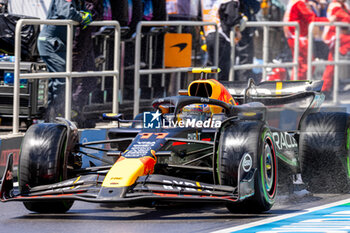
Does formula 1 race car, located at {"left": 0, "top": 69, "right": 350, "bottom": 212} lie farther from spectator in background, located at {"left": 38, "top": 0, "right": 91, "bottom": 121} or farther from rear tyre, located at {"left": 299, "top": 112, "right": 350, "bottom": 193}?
spectator in background, located at {"left": 38, "top": 0, "right": 91, "bottom": 121}

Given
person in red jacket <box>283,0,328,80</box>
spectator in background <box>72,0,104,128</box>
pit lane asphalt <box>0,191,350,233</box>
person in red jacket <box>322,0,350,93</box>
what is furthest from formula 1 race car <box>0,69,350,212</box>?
person in red jacket <box>322,0,350,93</box>

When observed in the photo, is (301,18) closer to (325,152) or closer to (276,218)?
(325,152)

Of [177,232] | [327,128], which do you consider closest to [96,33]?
[327,128]

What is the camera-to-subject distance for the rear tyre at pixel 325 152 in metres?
9.35

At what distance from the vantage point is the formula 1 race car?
7.47 m

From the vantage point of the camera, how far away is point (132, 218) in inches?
305

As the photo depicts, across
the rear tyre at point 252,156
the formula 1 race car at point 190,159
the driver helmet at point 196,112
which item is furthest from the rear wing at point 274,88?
the rear tyre at point 252,156

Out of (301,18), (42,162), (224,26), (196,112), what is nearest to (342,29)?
(301,18)

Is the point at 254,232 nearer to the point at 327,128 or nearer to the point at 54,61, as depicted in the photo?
the point at 327,128

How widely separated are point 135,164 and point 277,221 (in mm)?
1309

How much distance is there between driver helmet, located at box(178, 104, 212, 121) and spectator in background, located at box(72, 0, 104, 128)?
304 cm

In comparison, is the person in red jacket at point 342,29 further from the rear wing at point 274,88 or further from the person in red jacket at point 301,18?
the rear wing at point 274,88

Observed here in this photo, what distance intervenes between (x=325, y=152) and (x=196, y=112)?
1.45 metres

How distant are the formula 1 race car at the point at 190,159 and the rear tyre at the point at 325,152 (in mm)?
11
